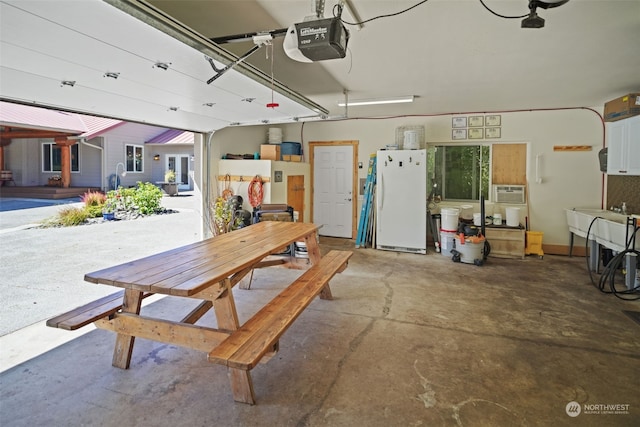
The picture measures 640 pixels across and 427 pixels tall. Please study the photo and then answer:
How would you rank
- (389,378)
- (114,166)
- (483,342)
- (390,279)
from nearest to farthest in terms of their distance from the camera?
(389,378)
(483,342)
(390,279)
(114,166)

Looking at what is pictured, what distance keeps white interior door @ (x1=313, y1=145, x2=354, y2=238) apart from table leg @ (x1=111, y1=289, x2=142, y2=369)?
527cm

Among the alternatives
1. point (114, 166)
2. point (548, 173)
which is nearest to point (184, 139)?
point (114, 166)

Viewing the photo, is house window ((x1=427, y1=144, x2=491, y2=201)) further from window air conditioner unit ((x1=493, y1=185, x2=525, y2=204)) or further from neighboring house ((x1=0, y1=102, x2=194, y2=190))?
neighboring house ((x1=0, y1=102, x2=194, y2=190))

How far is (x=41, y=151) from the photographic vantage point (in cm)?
1177

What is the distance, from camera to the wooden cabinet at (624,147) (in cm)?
436

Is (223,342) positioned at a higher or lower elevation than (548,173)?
lower

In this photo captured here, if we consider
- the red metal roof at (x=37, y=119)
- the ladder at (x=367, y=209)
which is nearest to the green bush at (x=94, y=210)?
the red metal roof at (x=37, y=119)

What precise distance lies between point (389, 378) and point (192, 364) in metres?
1.41

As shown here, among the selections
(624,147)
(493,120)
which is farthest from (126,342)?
(493,120)

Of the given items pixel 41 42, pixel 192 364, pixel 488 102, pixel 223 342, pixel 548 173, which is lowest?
pixel 192 364

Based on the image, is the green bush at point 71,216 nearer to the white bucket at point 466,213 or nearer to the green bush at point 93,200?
the green bush at point 93,200

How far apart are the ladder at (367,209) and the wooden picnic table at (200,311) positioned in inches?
153

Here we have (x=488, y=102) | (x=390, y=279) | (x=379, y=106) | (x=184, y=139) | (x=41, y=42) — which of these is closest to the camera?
(x=41, y=42)

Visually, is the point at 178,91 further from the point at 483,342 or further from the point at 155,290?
the point at 483,342
